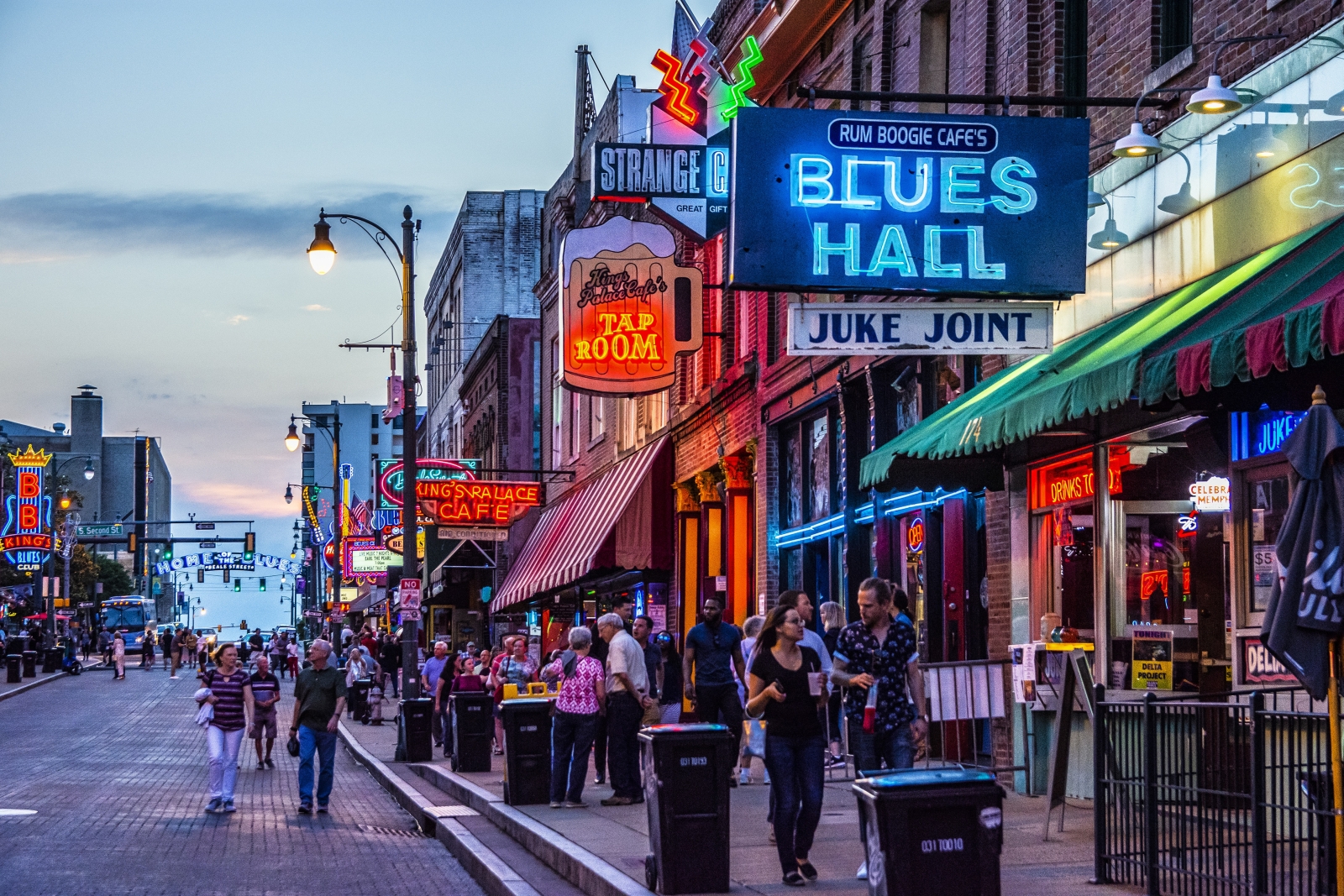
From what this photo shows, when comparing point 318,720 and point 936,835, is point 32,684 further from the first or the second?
point 936,835

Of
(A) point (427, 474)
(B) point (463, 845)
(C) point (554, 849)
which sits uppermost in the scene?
(A) point (427, 474)

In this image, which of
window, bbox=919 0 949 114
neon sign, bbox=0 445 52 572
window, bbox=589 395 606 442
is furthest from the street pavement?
neon sign, bbox=0 445 52 572

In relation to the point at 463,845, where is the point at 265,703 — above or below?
above

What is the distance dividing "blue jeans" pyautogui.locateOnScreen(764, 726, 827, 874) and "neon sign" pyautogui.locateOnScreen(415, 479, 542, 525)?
1118 inches

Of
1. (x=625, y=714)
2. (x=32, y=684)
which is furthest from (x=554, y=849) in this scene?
(x=32, y=684)

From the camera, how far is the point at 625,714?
54.1ft

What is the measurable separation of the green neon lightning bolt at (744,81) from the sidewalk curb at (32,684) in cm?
3144

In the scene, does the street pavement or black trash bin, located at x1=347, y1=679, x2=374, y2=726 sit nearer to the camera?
the street pavement

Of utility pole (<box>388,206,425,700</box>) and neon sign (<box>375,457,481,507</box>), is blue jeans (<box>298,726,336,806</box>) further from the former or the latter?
neon sign (<box>375,457,481,507</box>)

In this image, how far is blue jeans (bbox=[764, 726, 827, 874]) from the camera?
1045cm

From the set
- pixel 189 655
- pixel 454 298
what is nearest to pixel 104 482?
pixel 189 655

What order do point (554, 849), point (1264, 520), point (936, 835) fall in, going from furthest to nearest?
point (554, 849)
point (1264, 520)
point (936, 835)

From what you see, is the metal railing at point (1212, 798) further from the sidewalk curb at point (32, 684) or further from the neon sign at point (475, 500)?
the sidewalk curb at point (32, 684)

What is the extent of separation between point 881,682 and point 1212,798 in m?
2.72
